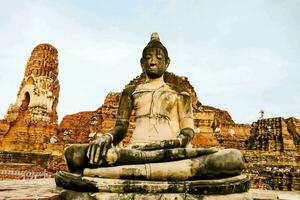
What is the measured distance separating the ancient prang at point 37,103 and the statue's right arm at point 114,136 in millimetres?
22751

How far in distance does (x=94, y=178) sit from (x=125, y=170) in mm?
312

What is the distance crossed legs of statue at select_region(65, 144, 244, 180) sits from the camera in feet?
10.7

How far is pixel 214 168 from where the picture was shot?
133 inches

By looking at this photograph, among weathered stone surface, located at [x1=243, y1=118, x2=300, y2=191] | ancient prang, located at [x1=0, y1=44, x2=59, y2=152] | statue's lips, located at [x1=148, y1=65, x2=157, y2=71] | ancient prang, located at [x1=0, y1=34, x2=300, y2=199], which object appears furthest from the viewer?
ancient prang, located at [x1=0, y1=44, x2=59, y2=152]

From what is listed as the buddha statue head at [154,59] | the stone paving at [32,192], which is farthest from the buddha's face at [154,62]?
the stone paving at [32,192]

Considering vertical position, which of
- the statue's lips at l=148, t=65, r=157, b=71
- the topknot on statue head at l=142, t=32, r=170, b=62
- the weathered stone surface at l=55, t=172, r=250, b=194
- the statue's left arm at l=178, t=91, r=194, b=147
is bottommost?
the weathered stone surface at l=55, t=172, r=250, b=194

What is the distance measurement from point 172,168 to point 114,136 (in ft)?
4.02

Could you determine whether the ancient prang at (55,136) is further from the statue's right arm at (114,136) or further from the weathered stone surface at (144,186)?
the weathered stone surface at (144,186)

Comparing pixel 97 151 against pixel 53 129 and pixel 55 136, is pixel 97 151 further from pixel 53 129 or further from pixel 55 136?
pixel 53 129

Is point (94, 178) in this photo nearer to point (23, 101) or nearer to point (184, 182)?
point (184, 182)

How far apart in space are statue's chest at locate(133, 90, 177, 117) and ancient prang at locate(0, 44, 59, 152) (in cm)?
2301

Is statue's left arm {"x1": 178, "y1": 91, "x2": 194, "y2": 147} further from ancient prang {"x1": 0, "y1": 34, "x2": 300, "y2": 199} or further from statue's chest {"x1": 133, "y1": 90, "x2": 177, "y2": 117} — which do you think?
ancient prang {"x1": 0, "y1": 34, "x2": 300, "y2": 199}

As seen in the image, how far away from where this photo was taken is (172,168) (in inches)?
130

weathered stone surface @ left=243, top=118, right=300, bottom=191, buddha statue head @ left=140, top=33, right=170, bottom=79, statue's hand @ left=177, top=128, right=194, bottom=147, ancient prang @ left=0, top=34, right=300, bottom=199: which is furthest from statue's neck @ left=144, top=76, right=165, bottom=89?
weathered stone surface @ left=243, top=118, right=300, bottom=191
